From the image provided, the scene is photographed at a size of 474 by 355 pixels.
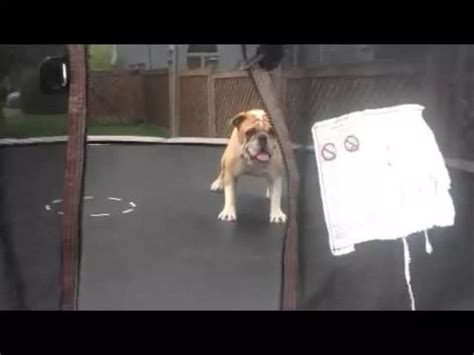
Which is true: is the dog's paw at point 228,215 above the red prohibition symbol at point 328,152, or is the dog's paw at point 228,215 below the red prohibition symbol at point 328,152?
below

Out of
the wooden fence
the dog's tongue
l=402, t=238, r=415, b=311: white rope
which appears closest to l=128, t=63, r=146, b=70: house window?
the wooden fence

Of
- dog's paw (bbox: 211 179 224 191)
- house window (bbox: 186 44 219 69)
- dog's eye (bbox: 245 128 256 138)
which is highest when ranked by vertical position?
house window (bbox: 186 44 219 69)

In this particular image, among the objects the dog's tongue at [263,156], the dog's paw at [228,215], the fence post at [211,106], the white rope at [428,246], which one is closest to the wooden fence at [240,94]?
the fence post at [211,106]

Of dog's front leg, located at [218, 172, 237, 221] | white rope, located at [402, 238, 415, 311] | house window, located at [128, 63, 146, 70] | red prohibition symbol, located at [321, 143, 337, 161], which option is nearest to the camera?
red prohibition symbol, located at [321, 143, 337, 161]

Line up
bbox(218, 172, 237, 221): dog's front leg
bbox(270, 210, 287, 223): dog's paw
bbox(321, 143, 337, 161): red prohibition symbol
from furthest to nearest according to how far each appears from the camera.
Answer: bbox(218, 172, 237, 221): dog's front leg, bbox(270, 210, 287, 223): dog's paw, bbox(321, 143, 337, 161): red prohibition symbol

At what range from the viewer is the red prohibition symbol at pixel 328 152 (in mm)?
1691

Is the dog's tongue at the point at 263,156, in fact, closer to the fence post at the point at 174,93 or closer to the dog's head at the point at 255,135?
the dog's head at the point at 255,135

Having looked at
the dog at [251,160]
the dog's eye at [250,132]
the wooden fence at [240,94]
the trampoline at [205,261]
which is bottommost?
the trampoline at [205,261]

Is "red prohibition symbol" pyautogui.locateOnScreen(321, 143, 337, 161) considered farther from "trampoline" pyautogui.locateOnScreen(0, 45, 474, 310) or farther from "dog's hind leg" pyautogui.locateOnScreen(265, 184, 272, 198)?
"dog's hind leg" pyautogui.locateOnScreen(265, 184, 272, 198)

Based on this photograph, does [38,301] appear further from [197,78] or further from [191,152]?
[197,78]

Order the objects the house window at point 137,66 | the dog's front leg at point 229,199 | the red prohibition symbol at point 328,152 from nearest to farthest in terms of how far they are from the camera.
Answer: the red prohibition symbol at point 328,152
the house window at point 137,66
the dog's front leg at point 229,199

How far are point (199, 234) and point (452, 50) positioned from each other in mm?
963

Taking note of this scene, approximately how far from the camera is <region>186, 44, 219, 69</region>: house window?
1.80 metres
